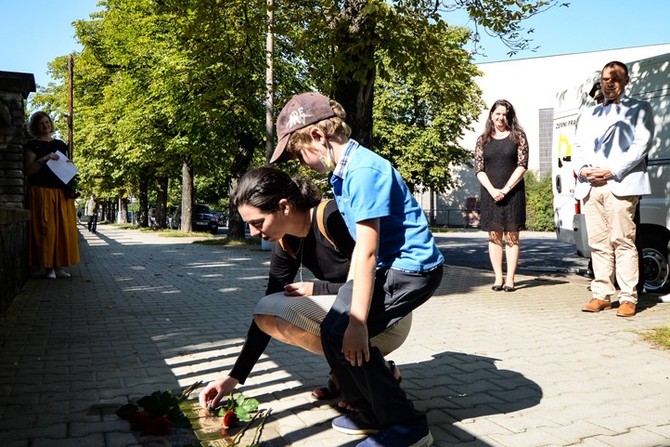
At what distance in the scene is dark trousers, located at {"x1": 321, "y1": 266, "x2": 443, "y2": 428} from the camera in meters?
2.75

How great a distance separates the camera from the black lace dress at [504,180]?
7.98 m

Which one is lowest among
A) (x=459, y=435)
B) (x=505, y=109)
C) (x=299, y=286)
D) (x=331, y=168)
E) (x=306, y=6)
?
(x=459, y=435)

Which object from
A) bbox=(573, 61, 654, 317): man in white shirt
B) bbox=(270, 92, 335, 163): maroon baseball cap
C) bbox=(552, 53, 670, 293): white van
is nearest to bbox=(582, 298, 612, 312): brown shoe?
bbox=(573, 61, 654, 317): man in white shirt

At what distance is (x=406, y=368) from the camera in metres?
4.40

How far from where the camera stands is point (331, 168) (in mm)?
2850

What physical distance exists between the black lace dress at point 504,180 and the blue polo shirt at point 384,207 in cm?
528

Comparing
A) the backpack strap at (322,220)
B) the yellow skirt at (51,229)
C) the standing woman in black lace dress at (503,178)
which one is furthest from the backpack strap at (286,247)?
the yellow skirt at (51,229)

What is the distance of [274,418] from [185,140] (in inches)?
842

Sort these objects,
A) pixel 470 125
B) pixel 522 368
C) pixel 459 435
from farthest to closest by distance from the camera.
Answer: pixel 470 125, pixel 522 368, pixel 459 435

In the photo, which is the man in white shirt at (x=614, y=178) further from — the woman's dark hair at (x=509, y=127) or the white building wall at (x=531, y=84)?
the white building wall at (x=531, y=84)

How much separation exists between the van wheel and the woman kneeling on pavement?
518 cm

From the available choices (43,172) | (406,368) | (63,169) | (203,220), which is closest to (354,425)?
(406,368)

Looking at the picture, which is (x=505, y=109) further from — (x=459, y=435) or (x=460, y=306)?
(x=459, y=435)

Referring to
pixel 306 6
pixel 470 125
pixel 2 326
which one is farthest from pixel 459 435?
pixel 470 125
